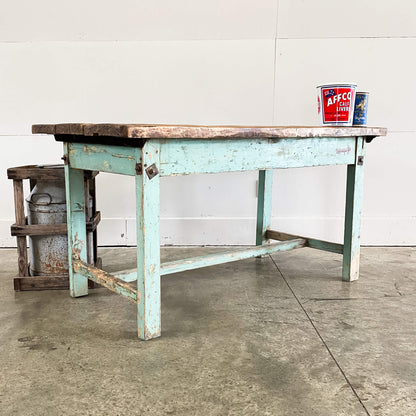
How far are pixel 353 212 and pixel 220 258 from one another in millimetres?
780

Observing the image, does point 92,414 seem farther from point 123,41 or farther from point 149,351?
point 123,41

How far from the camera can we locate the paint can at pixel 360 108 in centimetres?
234

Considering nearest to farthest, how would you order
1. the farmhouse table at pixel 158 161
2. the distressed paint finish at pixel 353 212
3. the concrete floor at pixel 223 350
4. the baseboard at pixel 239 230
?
1. the concrete floor at pixel 223 350
2. the farmhouse table at pixel 158 161
3. the distressed paint finish at pixel 353 212
4. the baseboard at pixel 239 230

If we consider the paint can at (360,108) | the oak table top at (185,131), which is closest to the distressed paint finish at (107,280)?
the oak table top at (185,131)

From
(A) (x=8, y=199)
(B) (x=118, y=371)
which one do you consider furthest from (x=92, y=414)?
(A) (x=8, y=199)

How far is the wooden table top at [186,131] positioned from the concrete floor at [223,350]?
0.79 meters

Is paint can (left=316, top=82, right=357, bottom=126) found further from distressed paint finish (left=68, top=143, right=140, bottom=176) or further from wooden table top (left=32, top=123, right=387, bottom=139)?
distressed paint finish (left=68, top=143, right=140, bottom=176)

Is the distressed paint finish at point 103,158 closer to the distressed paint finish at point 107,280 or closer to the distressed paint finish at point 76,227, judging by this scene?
the distressed paint finish at point 76,227

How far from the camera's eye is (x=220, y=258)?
90.5 inches

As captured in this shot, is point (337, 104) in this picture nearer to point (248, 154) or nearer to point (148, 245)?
point (248, 154)

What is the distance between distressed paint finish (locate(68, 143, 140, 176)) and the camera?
1.73 m

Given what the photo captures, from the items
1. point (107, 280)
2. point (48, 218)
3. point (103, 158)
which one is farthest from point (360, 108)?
point (48, 218)

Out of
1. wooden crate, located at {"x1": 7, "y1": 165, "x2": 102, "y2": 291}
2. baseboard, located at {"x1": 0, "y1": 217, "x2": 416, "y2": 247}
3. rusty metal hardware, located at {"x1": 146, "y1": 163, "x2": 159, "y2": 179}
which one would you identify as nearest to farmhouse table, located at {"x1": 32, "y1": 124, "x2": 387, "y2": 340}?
rusty metal hardware, located at {"x1": 146, "y1": 163, "x2": 159, "y2": 179}

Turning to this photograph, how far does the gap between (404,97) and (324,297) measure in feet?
5.68
